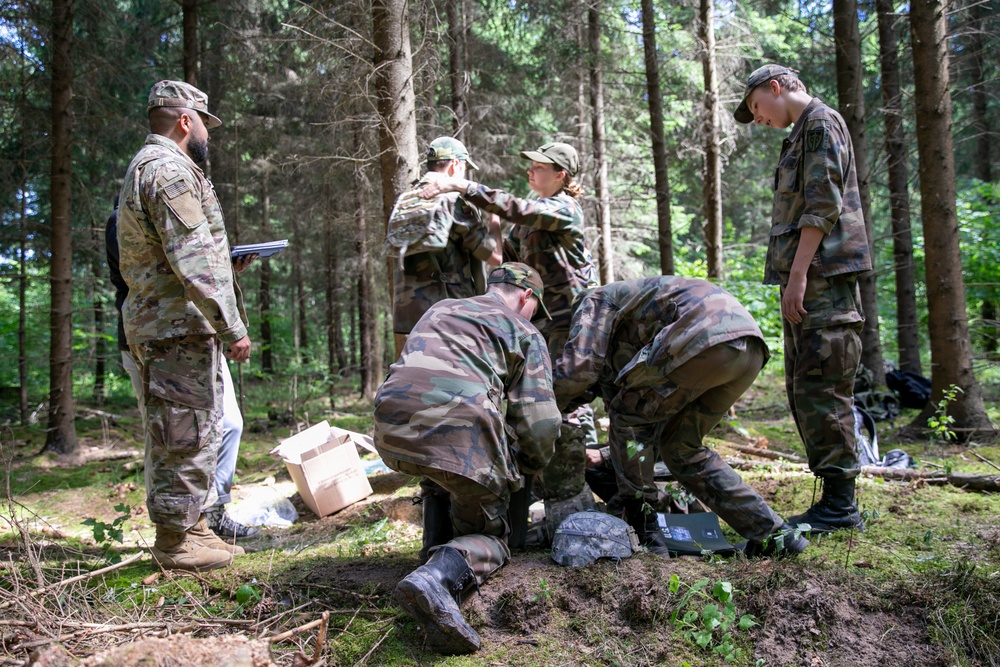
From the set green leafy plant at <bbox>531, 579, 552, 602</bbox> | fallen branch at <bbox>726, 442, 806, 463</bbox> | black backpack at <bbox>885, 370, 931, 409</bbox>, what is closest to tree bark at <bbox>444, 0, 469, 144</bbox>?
fallen branch at <bbox>726, 442, 806, 463</bbox>

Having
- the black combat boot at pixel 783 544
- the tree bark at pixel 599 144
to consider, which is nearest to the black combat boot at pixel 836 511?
the black combat boot at pixel 783 544

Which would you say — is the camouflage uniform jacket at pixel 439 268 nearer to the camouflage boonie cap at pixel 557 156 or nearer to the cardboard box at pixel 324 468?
the camouflage boonie cap at pixel 557 156

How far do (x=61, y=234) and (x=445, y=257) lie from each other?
4890 millimetres

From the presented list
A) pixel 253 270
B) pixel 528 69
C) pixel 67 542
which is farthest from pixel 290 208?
pixel 67 542

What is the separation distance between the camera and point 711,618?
2521 millimetres

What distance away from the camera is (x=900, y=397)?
7.28 metres

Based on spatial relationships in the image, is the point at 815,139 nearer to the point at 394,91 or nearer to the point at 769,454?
the point at 769,454

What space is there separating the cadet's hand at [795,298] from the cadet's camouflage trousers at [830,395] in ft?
0.33

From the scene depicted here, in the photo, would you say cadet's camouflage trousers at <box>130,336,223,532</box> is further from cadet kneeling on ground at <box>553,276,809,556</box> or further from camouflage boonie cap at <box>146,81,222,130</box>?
cadet kneeling on ground at <box>553,276,809,556</box>

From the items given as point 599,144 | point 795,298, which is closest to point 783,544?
point 795,298

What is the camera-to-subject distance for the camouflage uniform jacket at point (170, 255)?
339cm

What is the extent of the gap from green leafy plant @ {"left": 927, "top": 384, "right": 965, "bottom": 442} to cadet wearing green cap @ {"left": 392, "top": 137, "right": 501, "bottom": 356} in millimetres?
3733

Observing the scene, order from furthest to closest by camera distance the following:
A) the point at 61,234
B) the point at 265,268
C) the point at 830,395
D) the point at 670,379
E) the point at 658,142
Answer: the point at 265,268
the point at 658,142
the point at 61,234
the point at 830,395
the point at 670,379

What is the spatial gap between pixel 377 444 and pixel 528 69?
11.8 metres
